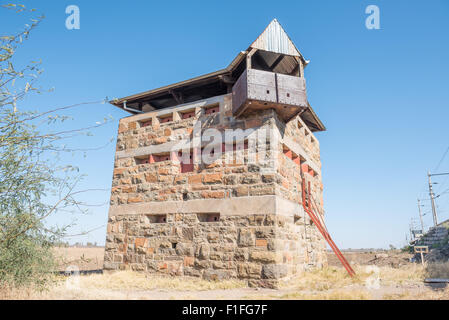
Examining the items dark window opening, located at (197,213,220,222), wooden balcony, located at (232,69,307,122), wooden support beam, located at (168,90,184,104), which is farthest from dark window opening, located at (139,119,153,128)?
dark window opening, located at (197,213,220,222)

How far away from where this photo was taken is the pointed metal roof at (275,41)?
8922 millimetres

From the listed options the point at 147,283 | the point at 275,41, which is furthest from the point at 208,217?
the point at 275,41

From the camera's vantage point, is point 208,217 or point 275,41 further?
point 275,41

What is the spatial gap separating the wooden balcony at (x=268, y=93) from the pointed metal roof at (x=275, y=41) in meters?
0.88

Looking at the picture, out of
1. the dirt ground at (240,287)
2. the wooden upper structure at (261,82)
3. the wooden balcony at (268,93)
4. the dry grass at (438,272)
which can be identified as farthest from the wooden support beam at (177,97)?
the dry grass at (438,272)

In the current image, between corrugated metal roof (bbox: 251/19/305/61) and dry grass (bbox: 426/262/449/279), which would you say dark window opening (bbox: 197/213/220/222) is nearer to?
corrugated metal roof (bbox: 251/19/305/61)

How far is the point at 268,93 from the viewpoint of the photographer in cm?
851

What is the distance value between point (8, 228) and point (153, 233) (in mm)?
4592

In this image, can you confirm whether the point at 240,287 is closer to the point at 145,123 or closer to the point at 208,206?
the point at 208,206

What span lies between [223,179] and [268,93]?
111 inches
